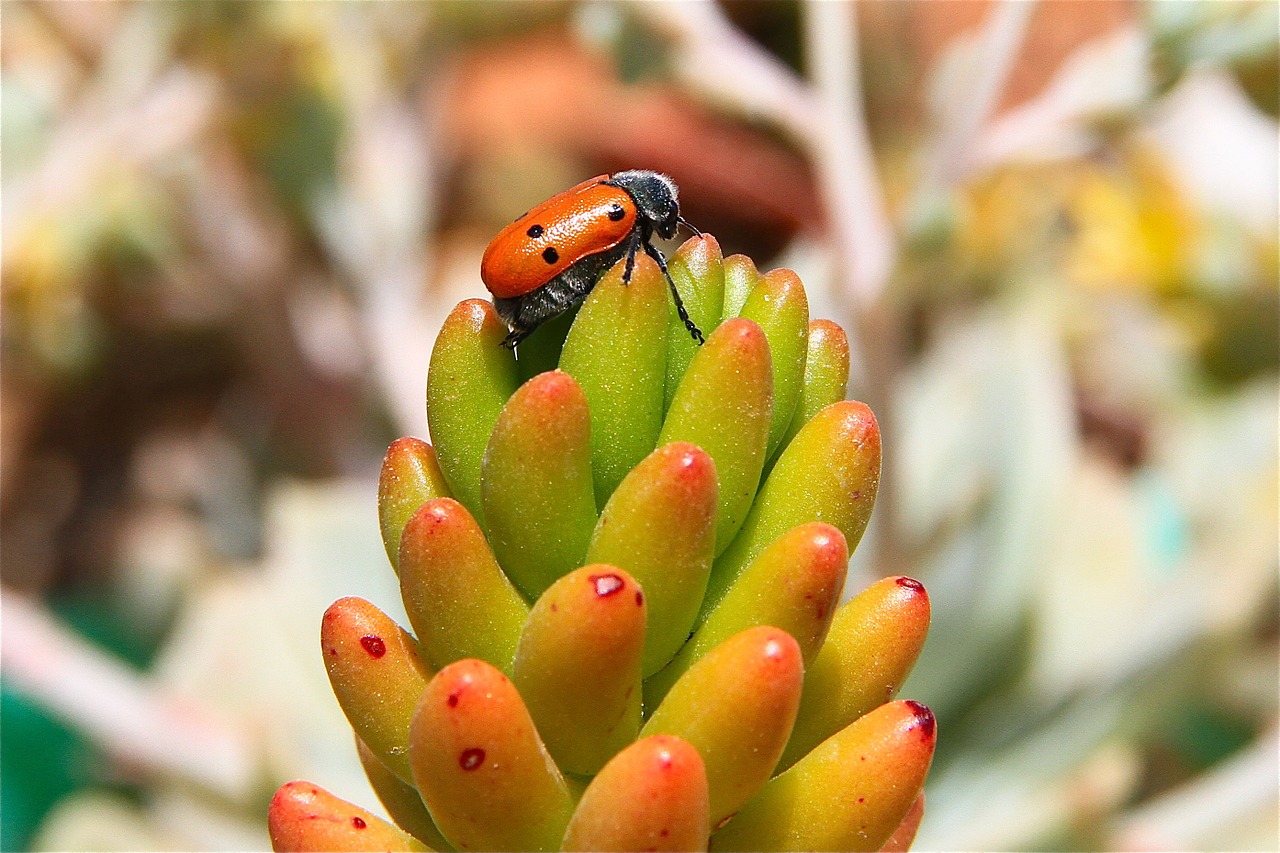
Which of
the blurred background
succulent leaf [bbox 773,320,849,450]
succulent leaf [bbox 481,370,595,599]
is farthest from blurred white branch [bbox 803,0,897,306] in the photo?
succulent leaf [bbox 481,370,595,599]

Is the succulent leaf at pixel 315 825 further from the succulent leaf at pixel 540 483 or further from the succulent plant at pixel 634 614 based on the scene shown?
the succulent leaf at pixel 540 483

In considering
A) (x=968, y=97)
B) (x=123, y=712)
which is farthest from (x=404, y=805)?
(x=968, y=97)

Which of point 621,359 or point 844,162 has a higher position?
point 844,162

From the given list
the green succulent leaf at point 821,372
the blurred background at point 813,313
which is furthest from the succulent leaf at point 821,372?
the blurred background at point 813,313

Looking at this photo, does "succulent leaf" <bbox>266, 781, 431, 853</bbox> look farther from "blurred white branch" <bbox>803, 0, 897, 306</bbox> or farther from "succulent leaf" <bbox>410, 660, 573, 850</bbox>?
"blurred white branch" <bbox>803, 0, 897, 306</bbox>

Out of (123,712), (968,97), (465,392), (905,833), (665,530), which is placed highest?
(968,97)

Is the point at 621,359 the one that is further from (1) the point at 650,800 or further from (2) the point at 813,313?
(2) the point at 813,313
